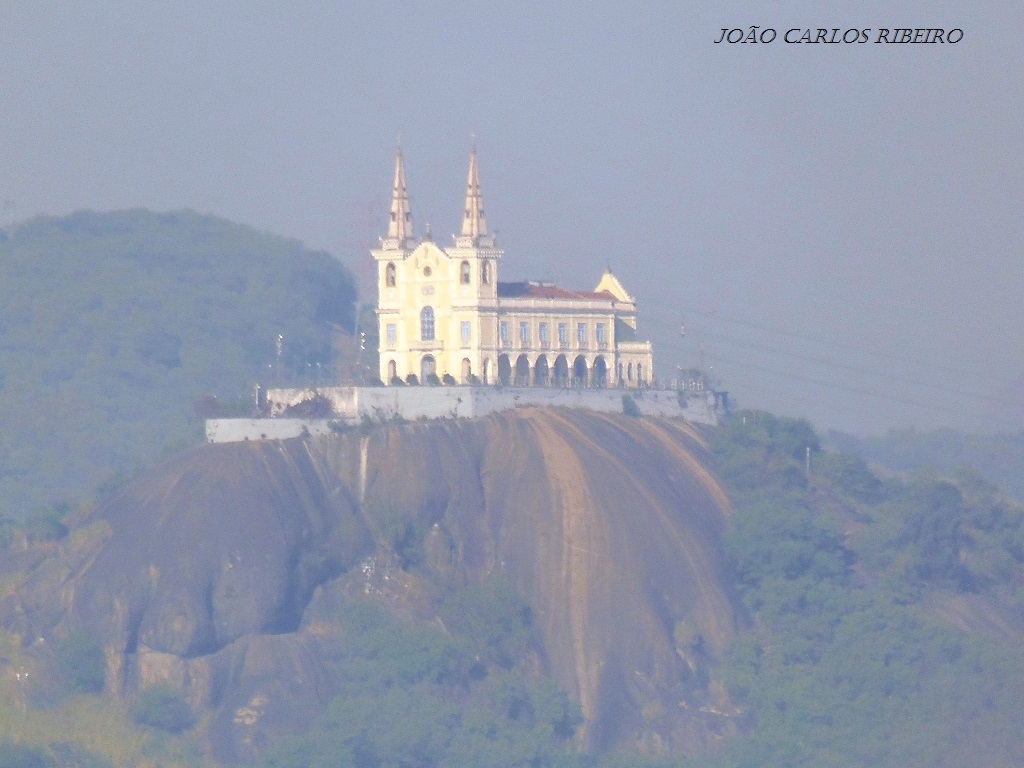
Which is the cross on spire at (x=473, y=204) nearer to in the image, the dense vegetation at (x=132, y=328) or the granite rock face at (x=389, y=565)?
the granite rock face at (x=389, y=565)

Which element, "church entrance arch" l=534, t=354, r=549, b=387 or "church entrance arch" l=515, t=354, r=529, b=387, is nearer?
"church entrance arch" l=515, t=354, r=529, b=387

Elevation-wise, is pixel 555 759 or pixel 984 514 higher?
pixel 984 514

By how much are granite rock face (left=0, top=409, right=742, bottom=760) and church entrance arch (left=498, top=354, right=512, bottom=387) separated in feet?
6.83

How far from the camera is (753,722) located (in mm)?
90312

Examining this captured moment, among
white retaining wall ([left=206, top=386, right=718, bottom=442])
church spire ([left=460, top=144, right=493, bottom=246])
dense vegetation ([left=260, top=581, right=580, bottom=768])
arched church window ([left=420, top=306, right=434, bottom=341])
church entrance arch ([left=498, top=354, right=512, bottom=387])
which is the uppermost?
church spire ([left=460, top=144, right=493, bottom=246])

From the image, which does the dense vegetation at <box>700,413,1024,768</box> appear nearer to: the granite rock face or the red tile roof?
the granite rock face

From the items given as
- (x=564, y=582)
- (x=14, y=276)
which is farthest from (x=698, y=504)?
(x=14, y=276)

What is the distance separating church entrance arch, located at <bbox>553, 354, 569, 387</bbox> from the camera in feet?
328

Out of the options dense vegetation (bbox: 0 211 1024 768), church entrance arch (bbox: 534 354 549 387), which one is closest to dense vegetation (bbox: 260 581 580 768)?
dense vegetation (bbox: 0 211 1024 768)

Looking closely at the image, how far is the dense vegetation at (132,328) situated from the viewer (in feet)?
461

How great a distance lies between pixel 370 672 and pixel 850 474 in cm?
2203

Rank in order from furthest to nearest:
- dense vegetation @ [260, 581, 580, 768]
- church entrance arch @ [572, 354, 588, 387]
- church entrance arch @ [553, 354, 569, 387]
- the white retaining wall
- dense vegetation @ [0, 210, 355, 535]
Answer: dense vegetation @ [0, 210, 355, 535], church entrance arch @ [572, 354, 588, 387], church entrance arch @ [553, 354, 569, 387], the white retaining wall, dense vegetation @ [260, 581, 580, 768]

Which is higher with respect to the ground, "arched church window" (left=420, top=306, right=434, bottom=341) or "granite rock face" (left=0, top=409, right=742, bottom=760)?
"arched church window" (left=420, top=306, right=434, bottom=341)

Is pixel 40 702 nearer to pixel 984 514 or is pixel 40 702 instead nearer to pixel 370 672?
pixel 370 672
